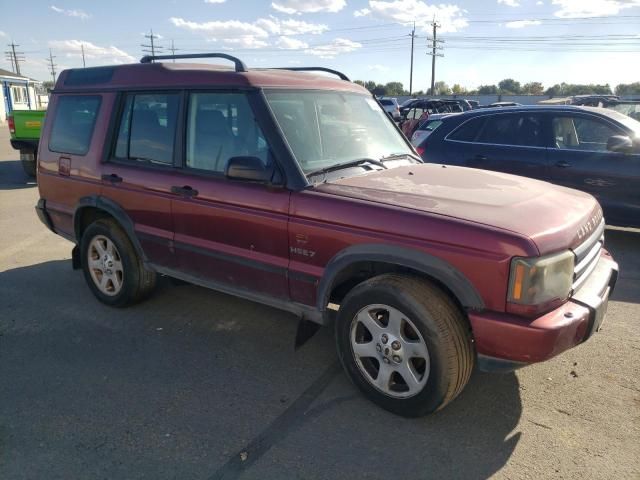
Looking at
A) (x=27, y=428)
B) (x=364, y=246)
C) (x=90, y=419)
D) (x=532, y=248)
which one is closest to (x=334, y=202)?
(x=364, y=246)

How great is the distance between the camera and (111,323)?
4219 millimetres

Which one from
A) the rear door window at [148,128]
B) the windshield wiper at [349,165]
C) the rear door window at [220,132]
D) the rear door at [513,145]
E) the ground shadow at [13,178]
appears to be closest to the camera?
the windshield wiper at [349,165]

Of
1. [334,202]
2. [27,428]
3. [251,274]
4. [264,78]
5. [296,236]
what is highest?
[264,78]

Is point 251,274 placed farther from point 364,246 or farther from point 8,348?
point 8,348

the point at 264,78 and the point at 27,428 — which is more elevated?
the point at 264,78

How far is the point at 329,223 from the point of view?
2.98 m

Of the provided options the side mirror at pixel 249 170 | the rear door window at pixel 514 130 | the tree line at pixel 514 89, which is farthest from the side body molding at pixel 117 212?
the tree line at pixel 514 89

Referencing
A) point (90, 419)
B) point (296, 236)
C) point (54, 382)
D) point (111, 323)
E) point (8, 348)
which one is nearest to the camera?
point (90, 419)

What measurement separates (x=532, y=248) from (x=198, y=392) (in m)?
2.16

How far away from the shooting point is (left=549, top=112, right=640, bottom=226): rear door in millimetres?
6004

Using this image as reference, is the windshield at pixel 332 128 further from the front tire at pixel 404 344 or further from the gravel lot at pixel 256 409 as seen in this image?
the gravel lot at pixel 256 409

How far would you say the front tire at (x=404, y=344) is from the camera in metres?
2.70

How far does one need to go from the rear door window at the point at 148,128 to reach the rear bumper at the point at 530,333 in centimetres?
254

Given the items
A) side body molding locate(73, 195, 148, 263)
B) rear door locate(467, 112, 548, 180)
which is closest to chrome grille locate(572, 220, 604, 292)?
side body molding locate(73, 195, 148, 263)
